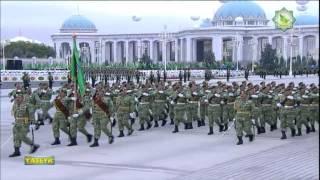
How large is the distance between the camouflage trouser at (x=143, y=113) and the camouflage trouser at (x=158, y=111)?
507 mm

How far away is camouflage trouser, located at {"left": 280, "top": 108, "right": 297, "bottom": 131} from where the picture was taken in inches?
551

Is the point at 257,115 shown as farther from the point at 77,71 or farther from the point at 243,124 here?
the point at 77,71

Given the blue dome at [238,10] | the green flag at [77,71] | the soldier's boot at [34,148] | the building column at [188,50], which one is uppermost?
the blue dome at [238,10]

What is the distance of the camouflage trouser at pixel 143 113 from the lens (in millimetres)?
16719

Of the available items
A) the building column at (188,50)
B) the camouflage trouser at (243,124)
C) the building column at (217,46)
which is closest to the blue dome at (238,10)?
the building column at (188,50)

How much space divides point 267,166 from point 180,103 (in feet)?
20.4

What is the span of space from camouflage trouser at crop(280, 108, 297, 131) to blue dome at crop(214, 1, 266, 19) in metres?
87.8

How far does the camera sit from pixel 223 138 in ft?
48.1

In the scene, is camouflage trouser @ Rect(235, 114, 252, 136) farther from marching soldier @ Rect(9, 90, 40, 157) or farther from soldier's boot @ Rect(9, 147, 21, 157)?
soldier's boot @ Rect(9, 147, 21, 157)

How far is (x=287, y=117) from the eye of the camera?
555 inches

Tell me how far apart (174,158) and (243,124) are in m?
2.40

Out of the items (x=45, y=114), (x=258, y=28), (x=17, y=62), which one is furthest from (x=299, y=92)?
(x=258, y=28)

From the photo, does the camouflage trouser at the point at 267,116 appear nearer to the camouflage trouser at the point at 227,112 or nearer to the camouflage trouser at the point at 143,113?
the camouflage trouser at the point at 227,112

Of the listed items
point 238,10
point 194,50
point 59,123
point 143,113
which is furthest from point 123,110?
point 238,10
